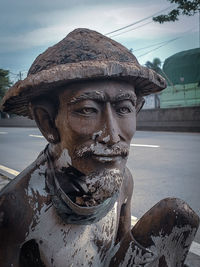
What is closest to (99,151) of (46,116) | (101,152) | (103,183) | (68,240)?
(101,152)

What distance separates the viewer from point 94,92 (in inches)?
46.0

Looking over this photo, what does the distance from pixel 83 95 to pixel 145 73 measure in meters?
0.28

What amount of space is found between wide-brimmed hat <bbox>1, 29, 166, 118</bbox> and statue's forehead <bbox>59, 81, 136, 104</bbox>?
0.03 m

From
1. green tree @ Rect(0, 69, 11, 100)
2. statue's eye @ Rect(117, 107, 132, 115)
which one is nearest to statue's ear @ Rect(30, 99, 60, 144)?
statue's eye @ Rect(117, 107, 132, 115)

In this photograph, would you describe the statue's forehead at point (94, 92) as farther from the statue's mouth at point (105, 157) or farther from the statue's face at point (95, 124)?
the statue's mouth at point (105, 157)

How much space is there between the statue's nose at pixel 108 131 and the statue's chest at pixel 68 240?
0.41m

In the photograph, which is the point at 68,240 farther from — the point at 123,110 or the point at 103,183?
the point at 123,110

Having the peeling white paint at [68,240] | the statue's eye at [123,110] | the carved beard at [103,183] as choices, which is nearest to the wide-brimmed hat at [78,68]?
the statue's eye at [123,110]

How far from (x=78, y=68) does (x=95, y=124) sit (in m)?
0.23

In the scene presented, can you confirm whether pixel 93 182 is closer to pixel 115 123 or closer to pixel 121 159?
pixel 121 159

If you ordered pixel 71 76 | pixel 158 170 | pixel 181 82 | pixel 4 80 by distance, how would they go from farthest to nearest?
pixel 4 80, pixel 181 82, pixel 158 170, pixel 71 76

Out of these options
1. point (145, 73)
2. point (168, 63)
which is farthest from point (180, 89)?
point (145, 73)

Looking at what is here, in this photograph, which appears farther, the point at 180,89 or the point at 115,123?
the point at 180,89

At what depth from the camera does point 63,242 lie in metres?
1.32
